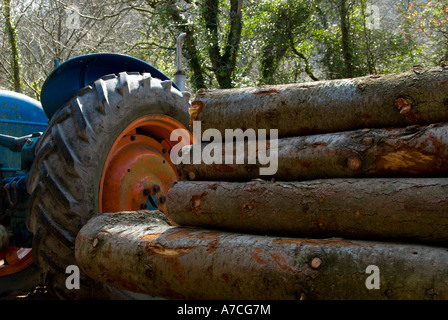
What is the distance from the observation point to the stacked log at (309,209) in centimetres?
206

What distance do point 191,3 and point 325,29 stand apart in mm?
4186

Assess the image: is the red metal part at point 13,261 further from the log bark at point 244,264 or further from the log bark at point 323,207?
the log bark at point 323,207

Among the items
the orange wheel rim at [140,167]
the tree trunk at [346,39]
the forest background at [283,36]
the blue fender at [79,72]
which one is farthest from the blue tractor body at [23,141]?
A: the tree trunk at [346,39]

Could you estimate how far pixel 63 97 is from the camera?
3.95 metres

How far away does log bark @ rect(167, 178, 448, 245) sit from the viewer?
82.4 inches

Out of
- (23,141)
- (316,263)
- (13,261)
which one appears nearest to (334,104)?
(316,263)

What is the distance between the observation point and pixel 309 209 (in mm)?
2410

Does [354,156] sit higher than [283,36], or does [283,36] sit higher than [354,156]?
[283,36]

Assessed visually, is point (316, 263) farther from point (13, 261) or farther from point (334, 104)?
point (13, 261)

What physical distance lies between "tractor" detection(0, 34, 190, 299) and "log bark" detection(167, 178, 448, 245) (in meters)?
0.61

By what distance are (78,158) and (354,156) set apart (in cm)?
178

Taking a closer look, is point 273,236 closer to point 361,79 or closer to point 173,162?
point 361,79

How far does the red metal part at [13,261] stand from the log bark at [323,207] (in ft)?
6.52

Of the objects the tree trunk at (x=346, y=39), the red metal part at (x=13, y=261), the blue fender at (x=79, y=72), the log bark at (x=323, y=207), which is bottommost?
the red metal part at (x=13, y=261)
